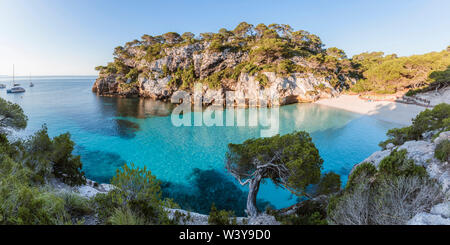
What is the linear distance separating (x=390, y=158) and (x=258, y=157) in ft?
13.6

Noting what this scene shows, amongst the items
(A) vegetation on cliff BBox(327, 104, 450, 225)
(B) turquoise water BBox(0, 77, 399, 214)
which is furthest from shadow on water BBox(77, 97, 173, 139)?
(A) vegetation on cliff BBox(327, 104, 450, 225)

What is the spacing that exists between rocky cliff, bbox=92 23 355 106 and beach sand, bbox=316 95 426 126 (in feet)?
10.2

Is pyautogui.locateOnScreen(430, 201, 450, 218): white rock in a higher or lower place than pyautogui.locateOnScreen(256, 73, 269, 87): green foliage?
lower

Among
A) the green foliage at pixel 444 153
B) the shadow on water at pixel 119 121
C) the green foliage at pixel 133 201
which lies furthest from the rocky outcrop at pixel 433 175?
the shadow on water at pixel 119 121

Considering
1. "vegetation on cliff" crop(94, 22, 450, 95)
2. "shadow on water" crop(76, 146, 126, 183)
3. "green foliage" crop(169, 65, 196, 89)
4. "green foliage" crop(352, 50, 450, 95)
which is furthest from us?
"green foliage" crop(169, 65, 196, 89)

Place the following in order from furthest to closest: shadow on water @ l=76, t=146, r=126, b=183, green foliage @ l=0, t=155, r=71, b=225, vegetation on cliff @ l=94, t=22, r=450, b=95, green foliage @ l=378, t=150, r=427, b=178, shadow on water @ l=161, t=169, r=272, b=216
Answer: vegetation on cliff @ l=94, t=22, r=450, b=95, shadow on water @ l=76, t=146, r=126, b=183, shadow on water @ l=161, t=169, r=272, b=216, green foliage @ l=378, t=150, r=427, b=178, green foliage @ l=0, t=155, r=71, b=225

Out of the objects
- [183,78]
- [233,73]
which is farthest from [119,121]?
[233,73]

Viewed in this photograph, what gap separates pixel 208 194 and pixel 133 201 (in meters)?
5.92

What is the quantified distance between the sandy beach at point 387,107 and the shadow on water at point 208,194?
2270cm

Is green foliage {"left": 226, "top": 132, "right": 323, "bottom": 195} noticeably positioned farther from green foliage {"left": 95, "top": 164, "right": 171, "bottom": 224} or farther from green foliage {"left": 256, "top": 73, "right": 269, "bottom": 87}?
green foliage {"left": 256, "top": 73, "right": 269, "bottom": 87}

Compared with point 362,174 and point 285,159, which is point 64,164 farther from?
point 362,174

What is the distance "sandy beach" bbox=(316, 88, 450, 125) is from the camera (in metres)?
21.7

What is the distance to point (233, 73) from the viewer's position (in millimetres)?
34625

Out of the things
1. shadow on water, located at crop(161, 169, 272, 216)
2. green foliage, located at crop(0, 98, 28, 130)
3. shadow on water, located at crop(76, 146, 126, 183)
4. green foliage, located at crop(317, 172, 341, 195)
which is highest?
green foliage, located at crop(0, 98, 28, 130)
